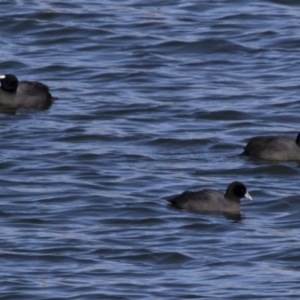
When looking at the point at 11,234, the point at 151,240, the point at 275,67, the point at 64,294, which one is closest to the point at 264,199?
the point at 151,240

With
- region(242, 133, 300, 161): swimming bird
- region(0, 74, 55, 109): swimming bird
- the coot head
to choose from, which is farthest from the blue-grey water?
the coot head

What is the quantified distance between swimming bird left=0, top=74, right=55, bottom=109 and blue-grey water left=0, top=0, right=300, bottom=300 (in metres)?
0.27

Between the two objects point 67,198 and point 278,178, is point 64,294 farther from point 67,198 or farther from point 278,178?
point 278,178

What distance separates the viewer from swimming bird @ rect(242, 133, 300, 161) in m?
19.6

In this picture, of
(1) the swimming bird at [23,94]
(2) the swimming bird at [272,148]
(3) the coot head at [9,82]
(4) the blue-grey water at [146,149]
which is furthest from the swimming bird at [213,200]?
(3) the coot head at [9,82]

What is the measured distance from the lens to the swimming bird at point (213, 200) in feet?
56.5

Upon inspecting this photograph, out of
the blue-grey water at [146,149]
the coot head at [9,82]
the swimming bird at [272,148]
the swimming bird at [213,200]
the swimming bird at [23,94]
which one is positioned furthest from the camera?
the coot head at [9,82]

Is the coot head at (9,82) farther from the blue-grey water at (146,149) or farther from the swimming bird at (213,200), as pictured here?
the swimming bird at (213,200)

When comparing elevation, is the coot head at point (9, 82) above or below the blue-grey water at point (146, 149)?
above

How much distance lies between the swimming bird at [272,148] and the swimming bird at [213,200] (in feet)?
7.06

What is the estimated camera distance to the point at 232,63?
25.8 meters

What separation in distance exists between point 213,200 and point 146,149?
311cm

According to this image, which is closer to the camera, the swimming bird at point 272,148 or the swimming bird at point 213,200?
the swimming bird at point 213,200

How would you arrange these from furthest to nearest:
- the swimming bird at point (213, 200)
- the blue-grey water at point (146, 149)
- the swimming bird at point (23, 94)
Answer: the swimming bird at point (23, 94), the swimming bird at point (213, 200), the blue-grey water at point (146, 149)
